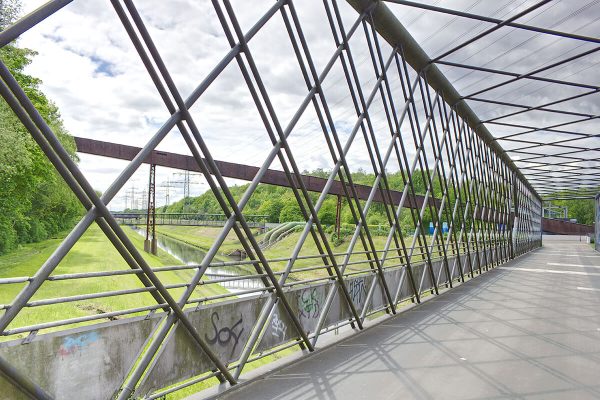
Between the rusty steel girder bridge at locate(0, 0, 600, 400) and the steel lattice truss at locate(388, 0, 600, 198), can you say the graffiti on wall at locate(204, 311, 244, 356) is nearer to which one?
the rusty steel girder bridge at locate(0, 0, 600, 400)

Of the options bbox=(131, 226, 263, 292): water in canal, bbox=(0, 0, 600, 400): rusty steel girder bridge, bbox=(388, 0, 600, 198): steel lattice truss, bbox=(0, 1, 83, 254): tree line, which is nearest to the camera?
bbox=(0, 0, 600, 400): rusty steel girder bridge

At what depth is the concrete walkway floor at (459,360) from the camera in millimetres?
5348

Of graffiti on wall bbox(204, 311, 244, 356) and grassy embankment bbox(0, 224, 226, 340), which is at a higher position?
graffiti on wall bbox(204, 311, 244, 356)

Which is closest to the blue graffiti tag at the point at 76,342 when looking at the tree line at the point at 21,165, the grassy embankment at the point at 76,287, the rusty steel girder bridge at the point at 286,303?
the rusty steel girder bridge at the point at 286,303

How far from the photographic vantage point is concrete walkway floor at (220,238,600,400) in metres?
5.35

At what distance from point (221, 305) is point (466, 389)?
3.41 metres

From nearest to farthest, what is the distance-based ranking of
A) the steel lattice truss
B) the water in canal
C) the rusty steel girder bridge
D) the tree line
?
1. the rusty steel girder bridge
2. the steel lattice truss
3. the tree line
4. the water in canal

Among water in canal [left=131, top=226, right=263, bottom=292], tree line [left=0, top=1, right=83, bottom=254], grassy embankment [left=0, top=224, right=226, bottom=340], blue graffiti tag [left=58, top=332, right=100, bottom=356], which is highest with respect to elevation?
tree line [left=0, top=1, right=83, bottom=254]

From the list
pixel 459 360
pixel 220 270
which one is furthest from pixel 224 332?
pixel 220 270

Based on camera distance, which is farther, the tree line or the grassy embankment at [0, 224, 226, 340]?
the tree line

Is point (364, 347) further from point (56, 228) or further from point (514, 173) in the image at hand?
point (56, 228)

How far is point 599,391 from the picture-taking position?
545 cm

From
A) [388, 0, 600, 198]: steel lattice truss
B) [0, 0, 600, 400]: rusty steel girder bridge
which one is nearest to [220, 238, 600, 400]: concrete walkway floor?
[0, 0, 600, 400]: rusty steel girder bridge

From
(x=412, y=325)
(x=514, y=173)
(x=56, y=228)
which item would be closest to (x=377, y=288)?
(x=412, y=325)
